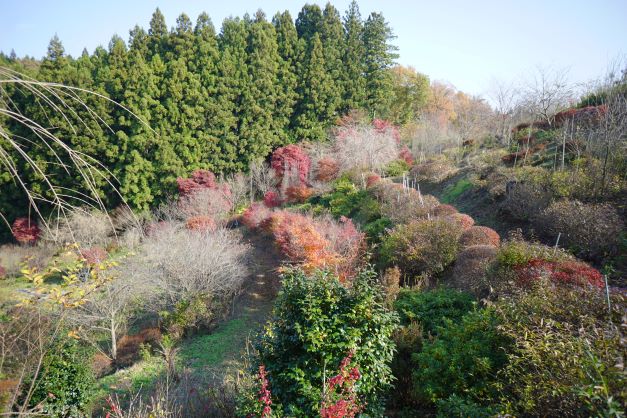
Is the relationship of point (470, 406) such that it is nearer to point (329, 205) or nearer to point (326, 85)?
point (329, 205)

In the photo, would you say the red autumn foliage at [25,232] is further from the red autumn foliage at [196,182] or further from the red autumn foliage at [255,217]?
the red autumn foliage at [255,217]

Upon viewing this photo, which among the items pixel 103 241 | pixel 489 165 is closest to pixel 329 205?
pixel 489 165

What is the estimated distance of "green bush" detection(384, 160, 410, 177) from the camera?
21.4 meters

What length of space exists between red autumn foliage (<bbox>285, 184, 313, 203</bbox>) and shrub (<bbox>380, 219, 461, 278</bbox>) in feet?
32.5

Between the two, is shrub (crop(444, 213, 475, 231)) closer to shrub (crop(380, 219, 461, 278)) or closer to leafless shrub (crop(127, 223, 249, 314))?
shrub (crop(380, 219, 461, 278))

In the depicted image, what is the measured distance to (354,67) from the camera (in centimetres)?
2797

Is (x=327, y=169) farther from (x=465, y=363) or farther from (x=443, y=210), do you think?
(x=465, y=363)

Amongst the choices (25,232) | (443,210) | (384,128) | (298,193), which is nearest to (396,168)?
(384,128)

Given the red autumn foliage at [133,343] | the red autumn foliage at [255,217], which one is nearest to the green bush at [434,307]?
the red autumn foliage at [133,343]

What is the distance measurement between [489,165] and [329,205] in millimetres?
7086

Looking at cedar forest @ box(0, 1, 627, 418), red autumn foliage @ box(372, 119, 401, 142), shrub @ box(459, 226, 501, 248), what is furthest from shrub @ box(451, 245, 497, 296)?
red autumn foliage @ box(372, 119, 401, 142)

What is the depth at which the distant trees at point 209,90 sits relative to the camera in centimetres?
2175

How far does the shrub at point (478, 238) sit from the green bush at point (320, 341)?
16.4ft

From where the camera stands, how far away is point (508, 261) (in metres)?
7.29
